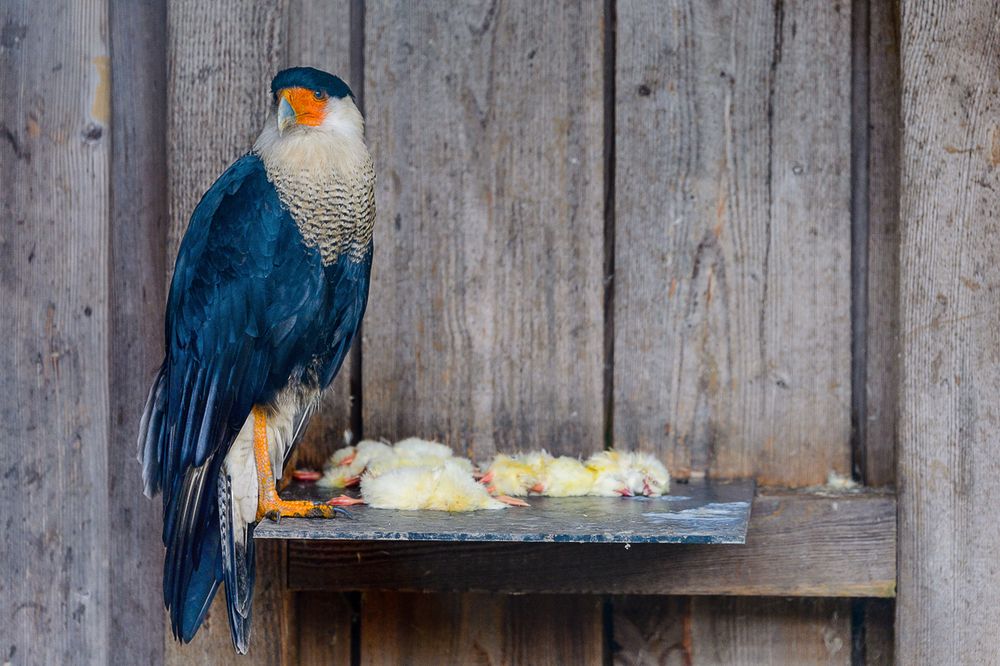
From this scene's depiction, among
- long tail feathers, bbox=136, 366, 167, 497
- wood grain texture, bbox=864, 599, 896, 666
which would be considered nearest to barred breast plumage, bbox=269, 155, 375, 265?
long tail feathers, bbox=136, 366, 167, 497

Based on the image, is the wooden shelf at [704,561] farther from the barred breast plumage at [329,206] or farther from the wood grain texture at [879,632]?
the barred breast plumage at [329,206]

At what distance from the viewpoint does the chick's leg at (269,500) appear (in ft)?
6.16

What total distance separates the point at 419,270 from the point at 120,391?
0.57 m

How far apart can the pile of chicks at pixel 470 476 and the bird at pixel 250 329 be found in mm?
106

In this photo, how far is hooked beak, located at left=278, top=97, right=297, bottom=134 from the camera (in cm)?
202

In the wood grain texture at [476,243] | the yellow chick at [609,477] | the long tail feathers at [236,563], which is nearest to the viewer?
the long tail feathers at [236,563]

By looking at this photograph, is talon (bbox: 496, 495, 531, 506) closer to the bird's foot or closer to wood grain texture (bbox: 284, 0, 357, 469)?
the bird's foot

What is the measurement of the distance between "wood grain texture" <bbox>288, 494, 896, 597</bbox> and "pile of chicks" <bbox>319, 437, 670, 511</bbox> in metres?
0.12

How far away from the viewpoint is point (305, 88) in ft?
6.60

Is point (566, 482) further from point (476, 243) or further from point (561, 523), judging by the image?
point (476, 243)

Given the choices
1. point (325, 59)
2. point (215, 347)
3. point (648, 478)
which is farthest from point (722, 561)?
point (325, 59)

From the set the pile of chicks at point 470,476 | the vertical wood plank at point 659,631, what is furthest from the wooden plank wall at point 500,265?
the pile of chicks at point 470,476

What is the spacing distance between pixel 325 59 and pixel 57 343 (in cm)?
71

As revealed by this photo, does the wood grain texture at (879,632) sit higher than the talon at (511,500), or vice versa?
the talon at (511,500)
